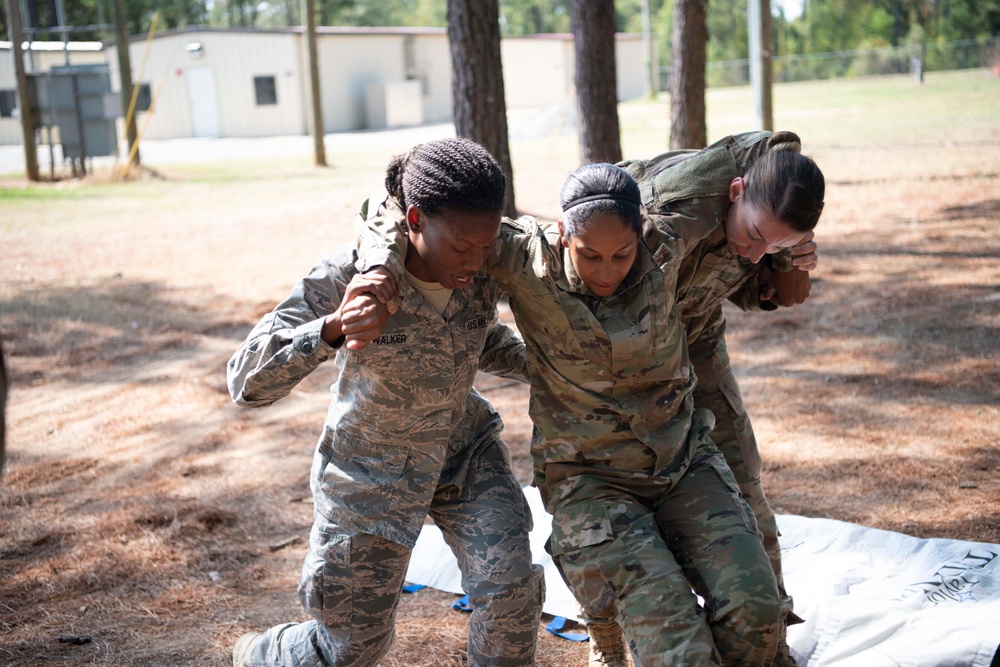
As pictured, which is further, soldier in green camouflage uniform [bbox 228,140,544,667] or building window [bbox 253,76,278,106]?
building window [bbox 253,76,278,106]

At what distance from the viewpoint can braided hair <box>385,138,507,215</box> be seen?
2598 millimetres

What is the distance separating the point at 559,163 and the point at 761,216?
56.3ft

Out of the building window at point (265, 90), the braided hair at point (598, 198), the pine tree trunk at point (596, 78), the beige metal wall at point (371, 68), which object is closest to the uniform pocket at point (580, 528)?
the braided hair at point (598, 198)

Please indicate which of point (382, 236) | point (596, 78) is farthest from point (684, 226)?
point (596, 78)

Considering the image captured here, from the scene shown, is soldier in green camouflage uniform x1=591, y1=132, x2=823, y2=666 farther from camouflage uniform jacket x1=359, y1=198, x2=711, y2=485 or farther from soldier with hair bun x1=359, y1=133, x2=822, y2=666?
camouflage uniform jacket x1=359, y1=198, x2=711, y2=485

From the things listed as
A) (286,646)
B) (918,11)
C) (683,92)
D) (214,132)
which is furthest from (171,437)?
(918,11)

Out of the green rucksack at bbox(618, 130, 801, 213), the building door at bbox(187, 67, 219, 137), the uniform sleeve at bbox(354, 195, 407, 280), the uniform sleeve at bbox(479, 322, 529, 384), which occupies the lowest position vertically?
the uniform sleeve at bbox(479, 322, 529, 384)

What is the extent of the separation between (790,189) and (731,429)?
873mm

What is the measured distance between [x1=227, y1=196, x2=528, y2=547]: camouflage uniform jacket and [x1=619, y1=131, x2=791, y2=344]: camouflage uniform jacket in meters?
0.68

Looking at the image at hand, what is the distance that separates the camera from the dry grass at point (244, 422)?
4.00 metres

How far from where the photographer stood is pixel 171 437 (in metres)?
6.17

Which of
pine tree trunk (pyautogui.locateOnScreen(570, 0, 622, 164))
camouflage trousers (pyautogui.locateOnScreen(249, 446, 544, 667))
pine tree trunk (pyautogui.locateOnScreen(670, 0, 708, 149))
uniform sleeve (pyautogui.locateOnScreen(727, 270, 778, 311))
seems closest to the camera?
camouflage trousers (pyautogui.locateOnScreen(249, 446, 544, 667))

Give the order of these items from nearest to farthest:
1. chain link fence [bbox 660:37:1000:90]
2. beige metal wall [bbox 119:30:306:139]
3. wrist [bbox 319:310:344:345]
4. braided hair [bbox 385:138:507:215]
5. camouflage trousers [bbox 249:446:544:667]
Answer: wrist [bbox 319:310:344:345] → braided hair [bbox 385:138:507:215] → camouflage trousers [bbox 249:446:544:667] → beige metal wall [bbox 119:30:306:139] → chain link fence [bbox 660:37:1000:90]

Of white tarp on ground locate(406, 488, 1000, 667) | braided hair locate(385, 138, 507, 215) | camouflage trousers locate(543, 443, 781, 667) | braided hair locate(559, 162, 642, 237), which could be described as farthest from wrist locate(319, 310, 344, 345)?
white tarp on ground locate(406, 488, 1000, 667)
